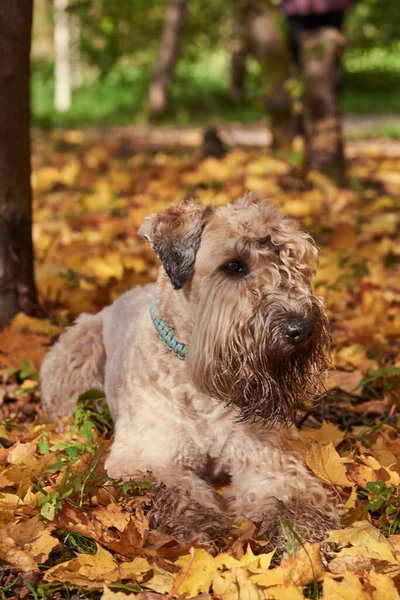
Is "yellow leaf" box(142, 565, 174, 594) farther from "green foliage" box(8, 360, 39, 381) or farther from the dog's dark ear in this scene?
"green foliage" box(8, 360, 39, 381)

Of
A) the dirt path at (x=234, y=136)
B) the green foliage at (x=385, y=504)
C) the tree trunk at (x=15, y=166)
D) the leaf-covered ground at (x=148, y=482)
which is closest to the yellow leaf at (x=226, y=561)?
the leaf-covered ground at (x=148, y=482)

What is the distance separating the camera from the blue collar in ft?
12.2

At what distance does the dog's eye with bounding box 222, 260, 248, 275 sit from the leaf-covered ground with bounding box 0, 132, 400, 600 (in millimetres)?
938

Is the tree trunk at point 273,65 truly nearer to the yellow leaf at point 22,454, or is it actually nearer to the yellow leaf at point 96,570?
the yellow leaf at point 22,454

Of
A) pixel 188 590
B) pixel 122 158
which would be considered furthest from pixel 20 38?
pixel 122 158

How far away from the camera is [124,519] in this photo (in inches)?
130

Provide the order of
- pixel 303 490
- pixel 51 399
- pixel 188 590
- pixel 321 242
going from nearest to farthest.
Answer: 1. pixel 188 590
2. pixel 303 490
3. pixel 51 399
4. pixel 321 242

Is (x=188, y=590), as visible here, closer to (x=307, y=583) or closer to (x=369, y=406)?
(x=307, y=583)

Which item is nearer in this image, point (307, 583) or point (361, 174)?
point (307, 583)

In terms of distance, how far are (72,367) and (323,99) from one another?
6256mm

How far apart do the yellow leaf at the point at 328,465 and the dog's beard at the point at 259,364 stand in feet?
0.81

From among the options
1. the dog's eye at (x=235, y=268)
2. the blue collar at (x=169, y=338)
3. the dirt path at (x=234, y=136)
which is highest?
the dog's eye at (x=235, y=268)

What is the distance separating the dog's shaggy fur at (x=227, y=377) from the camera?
3.30m

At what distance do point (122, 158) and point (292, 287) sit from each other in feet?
32.0
